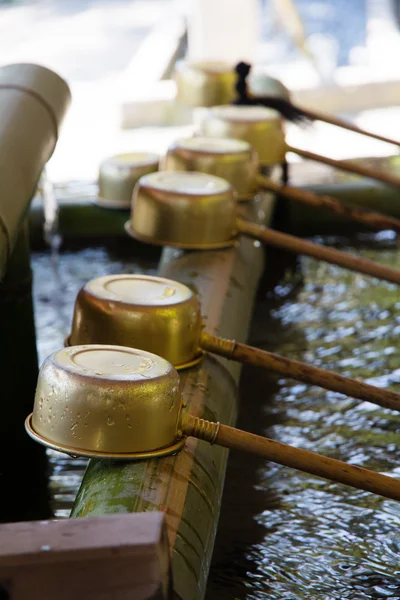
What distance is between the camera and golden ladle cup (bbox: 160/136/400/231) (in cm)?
331

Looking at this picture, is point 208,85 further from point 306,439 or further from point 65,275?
point 306,439

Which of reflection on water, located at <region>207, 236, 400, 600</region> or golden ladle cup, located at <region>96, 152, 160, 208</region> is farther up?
golden ladle cup, located at <region>96, 152, 160, 208</region>

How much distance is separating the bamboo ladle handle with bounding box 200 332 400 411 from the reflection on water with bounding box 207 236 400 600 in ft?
1.08

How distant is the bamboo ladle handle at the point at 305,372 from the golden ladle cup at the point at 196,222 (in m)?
0.65

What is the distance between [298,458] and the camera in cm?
169

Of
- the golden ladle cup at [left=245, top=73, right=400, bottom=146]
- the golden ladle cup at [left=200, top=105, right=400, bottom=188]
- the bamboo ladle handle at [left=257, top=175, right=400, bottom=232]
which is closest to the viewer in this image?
the bamboo ladle handle at [left=257, top=175, right=400, bottom=232]

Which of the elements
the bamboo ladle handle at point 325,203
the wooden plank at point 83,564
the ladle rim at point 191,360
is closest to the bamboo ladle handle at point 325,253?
the bamboo ladle handle at point 325,203

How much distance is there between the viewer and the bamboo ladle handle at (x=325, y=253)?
2754 mm

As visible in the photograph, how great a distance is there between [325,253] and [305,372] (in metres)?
0.77

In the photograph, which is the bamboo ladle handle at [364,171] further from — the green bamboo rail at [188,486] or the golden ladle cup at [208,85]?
the green bamboo rail at [188,486]

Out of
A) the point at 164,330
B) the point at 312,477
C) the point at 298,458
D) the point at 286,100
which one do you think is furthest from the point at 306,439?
the point at 286,100

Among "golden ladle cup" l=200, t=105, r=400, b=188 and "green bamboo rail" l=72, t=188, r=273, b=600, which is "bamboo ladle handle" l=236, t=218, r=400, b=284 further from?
"golden ladle cup" l=200, t=105, r=400, b=188

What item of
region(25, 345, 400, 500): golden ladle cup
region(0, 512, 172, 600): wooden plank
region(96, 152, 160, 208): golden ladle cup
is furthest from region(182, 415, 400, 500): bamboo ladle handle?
region(96, 152, 160, 208): golden ladle cup

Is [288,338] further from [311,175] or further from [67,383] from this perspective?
[67,383]
